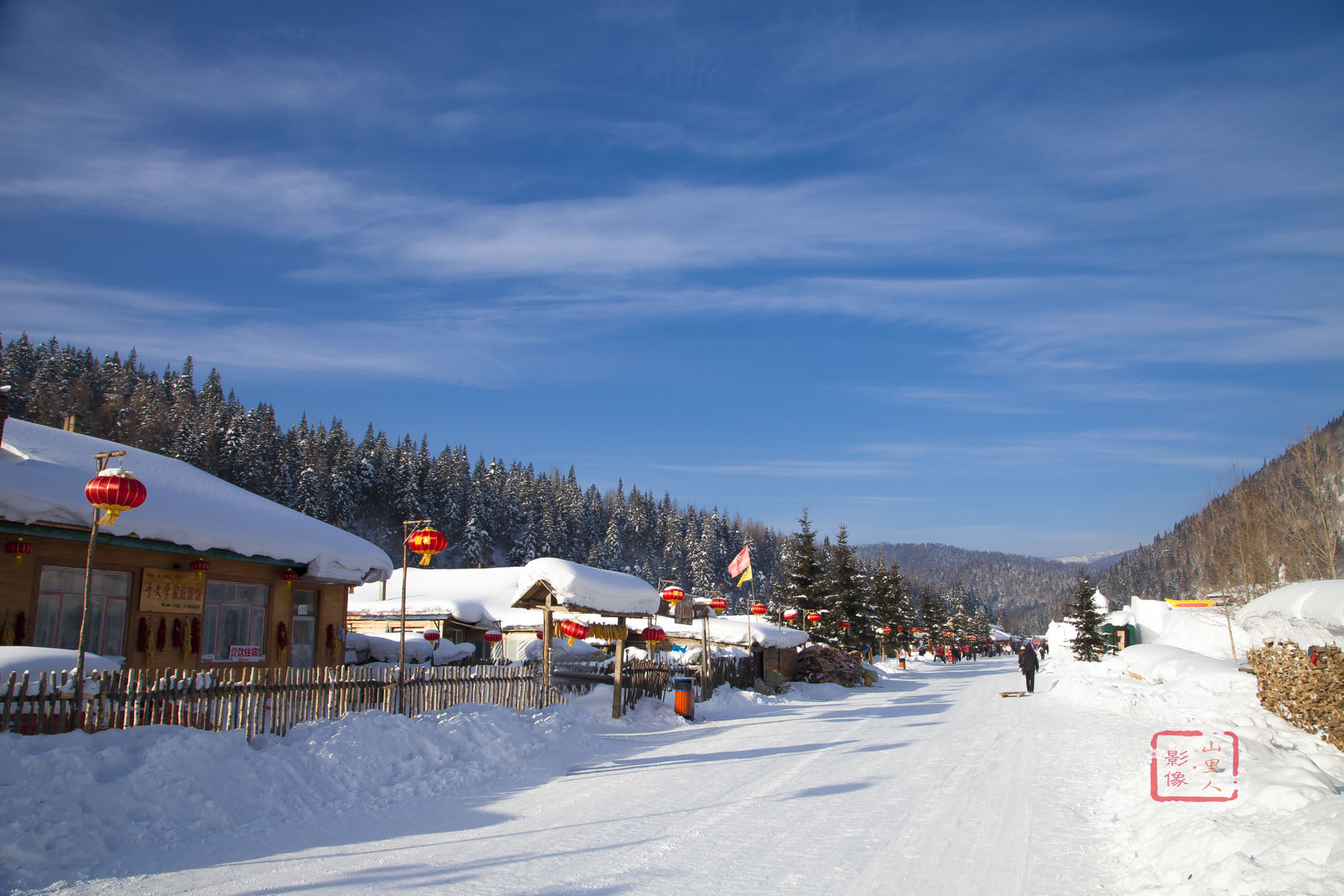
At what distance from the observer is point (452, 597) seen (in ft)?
113

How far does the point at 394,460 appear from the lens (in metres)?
98.4

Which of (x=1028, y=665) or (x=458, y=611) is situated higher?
(x=458, y=611)

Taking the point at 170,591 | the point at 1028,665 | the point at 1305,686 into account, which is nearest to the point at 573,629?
the point at 170,591

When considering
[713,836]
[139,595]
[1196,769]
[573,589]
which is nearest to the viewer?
[713,836]

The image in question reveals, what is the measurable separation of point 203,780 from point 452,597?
26.3m

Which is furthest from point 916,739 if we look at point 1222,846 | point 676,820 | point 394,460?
point 394,460

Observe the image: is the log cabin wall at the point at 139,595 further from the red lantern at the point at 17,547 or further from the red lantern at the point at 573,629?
the red lantern at the point at 573,629

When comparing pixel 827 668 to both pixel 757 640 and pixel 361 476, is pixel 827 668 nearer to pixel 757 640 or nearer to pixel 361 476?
pixel 757 640

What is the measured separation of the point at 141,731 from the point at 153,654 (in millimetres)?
7356

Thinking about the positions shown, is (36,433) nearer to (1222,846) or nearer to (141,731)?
(141,731)

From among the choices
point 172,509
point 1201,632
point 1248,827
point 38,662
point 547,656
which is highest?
point 172,509

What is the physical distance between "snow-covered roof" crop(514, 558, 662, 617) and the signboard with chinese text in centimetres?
682

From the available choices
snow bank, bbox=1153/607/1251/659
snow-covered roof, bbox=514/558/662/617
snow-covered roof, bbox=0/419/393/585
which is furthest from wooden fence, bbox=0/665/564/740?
snow bank, bbox=1153/607/1251/659

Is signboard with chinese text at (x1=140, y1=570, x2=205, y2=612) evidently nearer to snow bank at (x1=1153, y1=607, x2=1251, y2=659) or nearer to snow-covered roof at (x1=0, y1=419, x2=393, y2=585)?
snow-covered roof at (x1=0, y1=419, x2=393, y2=585)
